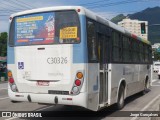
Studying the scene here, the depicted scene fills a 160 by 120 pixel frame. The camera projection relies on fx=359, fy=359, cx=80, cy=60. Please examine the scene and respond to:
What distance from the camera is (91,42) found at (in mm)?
9609

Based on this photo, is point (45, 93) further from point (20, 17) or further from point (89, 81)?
point (20, 17)

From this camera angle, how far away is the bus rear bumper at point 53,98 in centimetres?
900

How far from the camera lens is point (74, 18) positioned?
9.43 metres

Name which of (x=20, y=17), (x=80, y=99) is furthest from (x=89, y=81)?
(x=20, y=17)

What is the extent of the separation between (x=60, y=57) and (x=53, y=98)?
1.08m

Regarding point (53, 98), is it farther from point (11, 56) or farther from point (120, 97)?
point (120, 97)

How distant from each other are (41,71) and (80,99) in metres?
1.39

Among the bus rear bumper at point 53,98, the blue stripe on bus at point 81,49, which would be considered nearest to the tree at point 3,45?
the bus rear bumper at point 53,98

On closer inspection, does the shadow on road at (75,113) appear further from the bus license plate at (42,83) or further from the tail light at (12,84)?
the bus license plate at (42,83)

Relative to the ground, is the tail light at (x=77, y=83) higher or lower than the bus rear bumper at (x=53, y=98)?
higher

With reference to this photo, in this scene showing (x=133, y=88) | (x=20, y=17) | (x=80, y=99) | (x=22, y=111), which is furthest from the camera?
(x=133, y=88)

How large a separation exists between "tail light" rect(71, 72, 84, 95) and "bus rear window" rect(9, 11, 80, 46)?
886 millimetres

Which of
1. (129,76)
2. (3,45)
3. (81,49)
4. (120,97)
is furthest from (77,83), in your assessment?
(3,45)

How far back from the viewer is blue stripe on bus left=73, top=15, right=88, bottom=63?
9.16 meters
